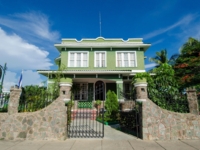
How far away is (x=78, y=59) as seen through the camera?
50.2ft

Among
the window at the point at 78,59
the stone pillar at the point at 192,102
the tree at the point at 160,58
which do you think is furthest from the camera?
the tree at the point at 160,58

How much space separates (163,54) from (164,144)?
22.9m

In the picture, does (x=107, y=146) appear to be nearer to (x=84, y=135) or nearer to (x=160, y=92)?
(x=84, y=135)

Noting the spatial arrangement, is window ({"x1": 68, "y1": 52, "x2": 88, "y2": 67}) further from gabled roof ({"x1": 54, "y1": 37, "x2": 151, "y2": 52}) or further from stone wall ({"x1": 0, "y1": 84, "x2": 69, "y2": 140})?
stone wall ({"x1": 0, "y1": 84, "x2": 69, "y2": 140})

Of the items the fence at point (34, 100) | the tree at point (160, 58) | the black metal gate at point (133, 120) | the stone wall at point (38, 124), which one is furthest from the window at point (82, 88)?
the tree at point (160, 58)

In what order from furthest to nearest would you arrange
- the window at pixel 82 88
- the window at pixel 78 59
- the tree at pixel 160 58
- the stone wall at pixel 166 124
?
the tree at pixel 160 58 → the window at pixel 78 59 → the window at pixel 82 88 → the stone wall at pixel 166 124

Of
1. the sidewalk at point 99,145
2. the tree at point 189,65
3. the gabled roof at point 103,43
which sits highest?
the gabled roof at point 103,43

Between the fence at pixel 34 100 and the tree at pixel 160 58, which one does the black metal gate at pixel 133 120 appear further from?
the tree at pixel 160 58

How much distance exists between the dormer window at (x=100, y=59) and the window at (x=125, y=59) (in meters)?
1.64

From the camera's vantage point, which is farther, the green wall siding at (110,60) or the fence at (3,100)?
the green wall siding at (110,60)

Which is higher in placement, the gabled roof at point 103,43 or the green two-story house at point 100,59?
the gabled roof at point 103,43

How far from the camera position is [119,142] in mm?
4988

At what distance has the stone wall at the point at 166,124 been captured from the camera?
5.24 metres

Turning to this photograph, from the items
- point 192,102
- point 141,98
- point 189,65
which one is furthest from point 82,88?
point 189,65
